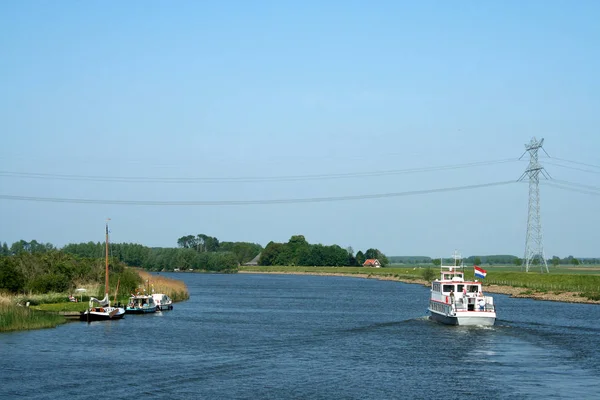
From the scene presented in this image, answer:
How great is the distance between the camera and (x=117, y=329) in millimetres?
71500

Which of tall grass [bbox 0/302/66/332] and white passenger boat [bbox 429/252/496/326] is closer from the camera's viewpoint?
tall grass [bbox 0/302/66/332]

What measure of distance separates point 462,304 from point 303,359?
2554cm

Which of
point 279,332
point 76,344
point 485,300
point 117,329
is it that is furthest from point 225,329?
point 485,300

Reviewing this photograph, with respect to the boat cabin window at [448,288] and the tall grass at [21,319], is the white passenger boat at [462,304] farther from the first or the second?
the tall grass at [21,319]

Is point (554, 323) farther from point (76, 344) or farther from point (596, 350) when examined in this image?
point (76, 344)

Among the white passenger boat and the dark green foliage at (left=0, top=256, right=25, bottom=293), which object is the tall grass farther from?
the white passenger boat

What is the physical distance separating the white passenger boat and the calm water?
1.27 m

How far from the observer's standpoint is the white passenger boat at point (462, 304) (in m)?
71.4

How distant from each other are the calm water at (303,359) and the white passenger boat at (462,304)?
50.0 inches

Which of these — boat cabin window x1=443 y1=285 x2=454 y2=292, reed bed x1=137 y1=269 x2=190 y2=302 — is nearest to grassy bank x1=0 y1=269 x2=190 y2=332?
reed bed x1=137 y1=269 x2=190 y2=302

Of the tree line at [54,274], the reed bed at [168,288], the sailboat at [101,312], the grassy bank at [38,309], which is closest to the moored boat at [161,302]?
the grassy bank at [38,309]

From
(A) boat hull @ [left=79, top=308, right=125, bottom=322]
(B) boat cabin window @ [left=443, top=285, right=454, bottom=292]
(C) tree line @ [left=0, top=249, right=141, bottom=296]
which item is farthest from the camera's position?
(C) tree line @ [left=0, top=249, right=141, bottom=296]

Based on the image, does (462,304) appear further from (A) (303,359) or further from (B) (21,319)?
(B) (21,319)

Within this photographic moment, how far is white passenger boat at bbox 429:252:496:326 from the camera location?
7144 centimetres
